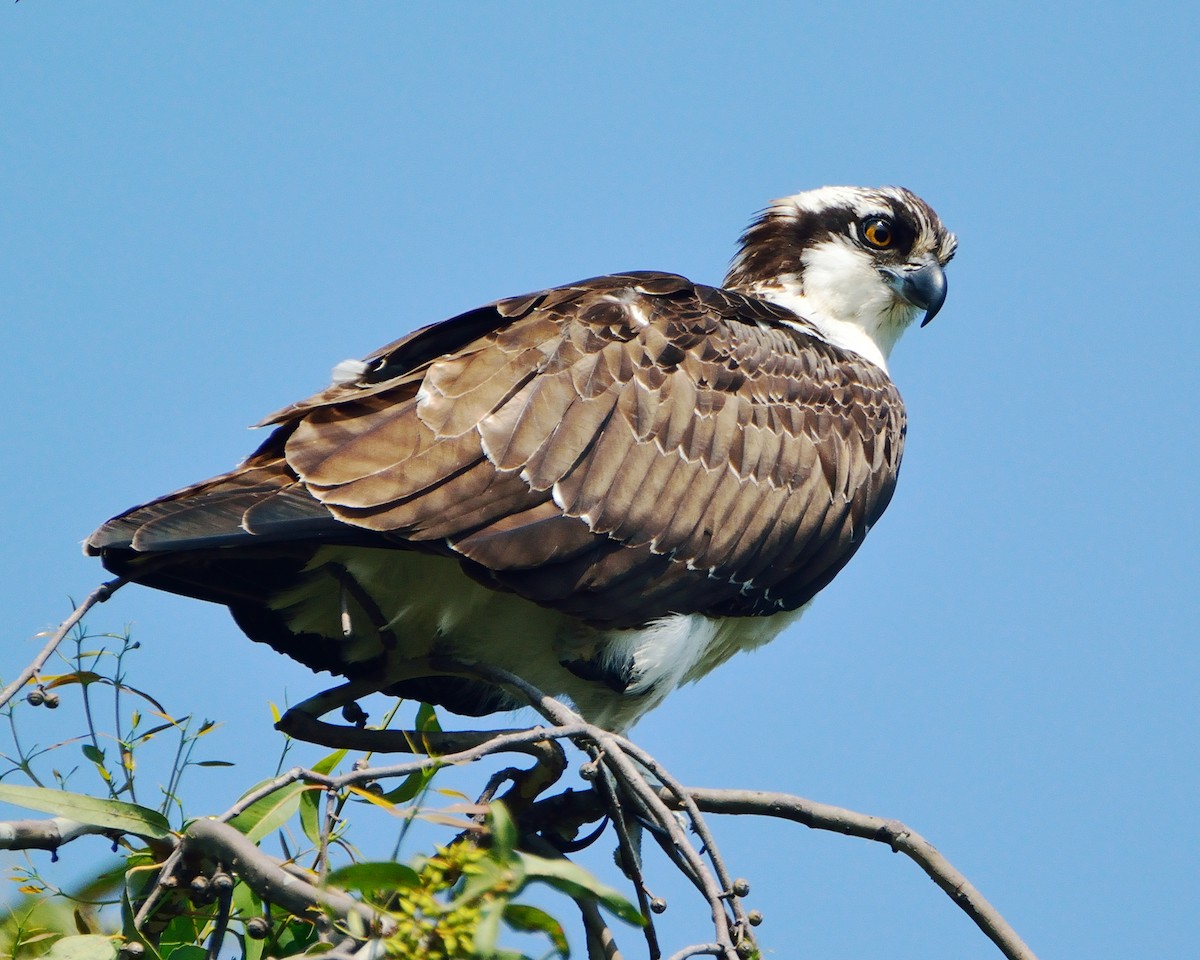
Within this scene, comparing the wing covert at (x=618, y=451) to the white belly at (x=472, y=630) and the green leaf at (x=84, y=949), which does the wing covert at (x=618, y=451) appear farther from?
the green leaf at (x=84, y=949)

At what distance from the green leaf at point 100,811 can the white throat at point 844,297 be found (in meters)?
3.85

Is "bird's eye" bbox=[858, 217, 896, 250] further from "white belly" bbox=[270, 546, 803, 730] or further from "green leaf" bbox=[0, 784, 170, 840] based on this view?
"green leaf" bbox=[0, 784, 170, 840]

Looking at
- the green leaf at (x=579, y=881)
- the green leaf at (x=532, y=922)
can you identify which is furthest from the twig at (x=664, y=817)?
the green leaf at (x=532, y=922)

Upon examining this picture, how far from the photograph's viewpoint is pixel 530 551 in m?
4.39

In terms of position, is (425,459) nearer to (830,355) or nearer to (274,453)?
(274,453)

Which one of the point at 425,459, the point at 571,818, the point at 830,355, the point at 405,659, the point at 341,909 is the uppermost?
the point at 830,355

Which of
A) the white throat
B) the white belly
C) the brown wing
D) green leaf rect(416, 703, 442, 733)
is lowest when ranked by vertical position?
green leaf rect(416, 703, 442, 733)

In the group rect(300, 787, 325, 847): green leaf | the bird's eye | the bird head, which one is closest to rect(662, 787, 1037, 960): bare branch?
rect(300, 787, 325, 847): green leaf

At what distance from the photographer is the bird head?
6.53 metres

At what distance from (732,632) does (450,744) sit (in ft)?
4.82

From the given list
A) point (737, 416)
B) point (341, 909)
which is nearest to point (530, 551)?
point (737, 416)

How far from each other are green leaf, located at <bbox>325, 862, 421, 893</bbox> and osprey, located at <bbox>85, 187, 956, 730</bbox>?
1.31m

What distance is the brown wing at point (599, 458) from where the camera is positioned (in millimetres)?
4230

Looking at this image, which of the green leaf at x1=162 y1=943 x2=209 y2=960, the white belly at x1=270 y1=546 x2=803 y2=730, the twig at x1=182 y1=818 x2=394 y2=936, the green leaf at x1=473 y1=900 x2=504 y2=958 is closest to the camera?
the green leaf at x1=473 y1=900 x2=504 y2=958
